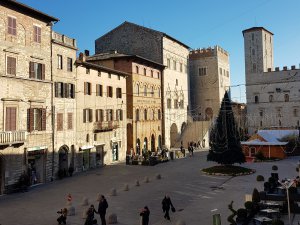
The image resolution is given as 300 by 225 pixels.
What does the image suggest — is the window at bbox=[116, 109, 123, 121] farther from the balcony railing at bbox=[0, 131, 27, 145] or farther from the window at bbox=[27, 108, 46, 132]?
the balcony railing at bbox=[0, 131, 27, 145]

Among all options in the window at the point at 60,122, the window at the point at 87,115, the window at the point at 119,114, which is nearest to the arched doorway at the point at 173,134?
the window at the point at 119,114

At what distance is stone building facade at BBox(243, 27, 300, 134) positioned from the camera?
65.6 meters

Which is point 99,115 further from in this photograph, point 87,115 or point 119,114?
point 119,114

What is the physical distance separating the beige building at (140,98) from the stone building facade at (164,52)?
7.93 feet

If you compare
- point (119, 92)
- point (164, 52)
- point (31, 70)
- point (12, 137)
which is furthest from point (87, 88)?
point (164, 52)

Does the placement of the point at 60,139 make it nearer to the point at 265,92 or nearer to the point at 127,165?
the point at 127,165

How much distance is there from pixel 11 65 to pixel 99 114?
1429cm

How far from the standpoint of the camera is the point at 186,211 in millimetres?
19344

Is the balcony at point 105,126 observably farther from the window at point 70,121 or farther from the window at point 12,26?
the window at point 12,26

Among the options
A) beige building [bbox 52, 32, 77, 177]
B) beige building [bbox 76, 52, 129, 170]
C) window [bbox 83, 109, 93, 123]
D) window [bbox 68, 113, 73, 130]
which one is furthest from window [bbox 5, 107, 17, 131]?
window [bbox 83, 109, 93, 123]

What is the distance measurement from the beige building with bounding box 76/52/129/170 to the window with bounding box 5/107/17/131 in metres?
8.91

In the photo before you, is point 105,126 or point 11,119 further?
point 105,126

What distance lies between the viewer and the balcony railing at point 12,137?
81.3ft

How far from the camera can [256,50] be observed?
237ft
